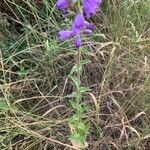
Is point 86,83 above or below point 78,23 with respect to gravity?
below

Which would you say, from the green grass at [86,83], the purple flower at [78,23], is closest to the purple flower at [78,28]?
the purple flower at [78,23]

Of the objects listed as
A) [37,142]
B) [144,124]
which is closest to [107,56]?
[144,124]

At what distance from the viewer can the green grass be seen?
165cm

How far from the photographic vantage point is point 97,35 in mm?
1874

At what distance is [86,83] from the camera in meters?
1.84

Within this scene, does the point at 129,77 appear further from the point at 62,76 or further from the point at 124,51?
the point at 62,76

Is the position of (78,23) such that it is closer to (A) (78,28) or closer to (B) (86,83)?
(A) (78,28)

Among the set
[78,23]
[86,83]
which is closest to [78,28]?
[78,23]

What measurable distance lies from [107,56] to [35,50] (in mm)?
351

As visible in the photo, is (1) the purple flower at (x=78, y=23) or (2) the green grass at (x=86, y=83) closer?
(1) the purple flower at (x=78, y=23)

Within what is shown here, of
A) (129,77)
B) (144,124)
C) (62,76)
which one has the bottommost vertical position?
(144,124)

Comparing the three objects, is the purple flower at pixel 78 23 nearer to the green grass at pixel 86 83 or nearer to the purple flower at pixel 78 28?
Result: the purple flower at pixel 78 28

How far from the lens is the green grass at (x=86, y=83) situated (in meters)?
1.65

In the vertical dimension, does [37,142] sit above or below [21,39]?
below
